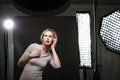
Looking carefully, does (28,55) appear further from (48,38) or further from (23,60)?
(48,38)

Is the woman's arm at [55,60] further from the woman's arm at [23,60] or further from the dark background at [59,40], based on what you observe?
the woman's arm at [23,60]

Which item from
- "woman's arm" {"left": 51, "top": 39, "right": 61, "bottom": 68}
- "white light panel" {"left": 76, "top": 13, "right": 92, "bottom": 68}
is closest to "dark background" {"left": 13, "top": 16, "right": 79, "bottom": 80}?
"woman's arm" {"left": 51, "top": 39, "right": 61, "bottom": 68}

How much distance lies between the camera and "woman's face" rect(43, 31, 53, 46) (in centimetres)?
156

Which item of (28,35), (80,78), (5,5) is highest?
(5,5)

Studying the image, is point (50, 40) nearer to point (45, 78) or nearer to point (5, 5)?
point (45, 78)

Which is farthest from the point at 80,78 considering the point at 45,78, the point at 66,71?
the point at 45,78

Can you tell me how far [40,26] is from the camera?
1.62 m

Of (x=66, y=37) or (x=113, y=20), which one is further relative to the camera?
(x=66, y=37)

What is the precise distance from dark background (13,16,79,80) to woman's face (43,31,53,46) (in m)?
0.05

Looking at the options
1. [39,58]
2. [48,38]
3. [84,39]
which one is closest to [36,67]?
[39,58]

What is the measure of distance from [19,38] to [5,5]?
267mm

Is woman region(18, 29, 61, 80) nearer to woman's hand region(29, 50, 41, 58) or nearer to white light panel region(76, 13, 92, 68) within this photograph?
woman's hand region(29, 50, 41, 58)

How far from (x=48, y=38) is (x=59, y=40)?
85mm

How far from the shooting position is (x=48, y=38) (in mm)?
1562
